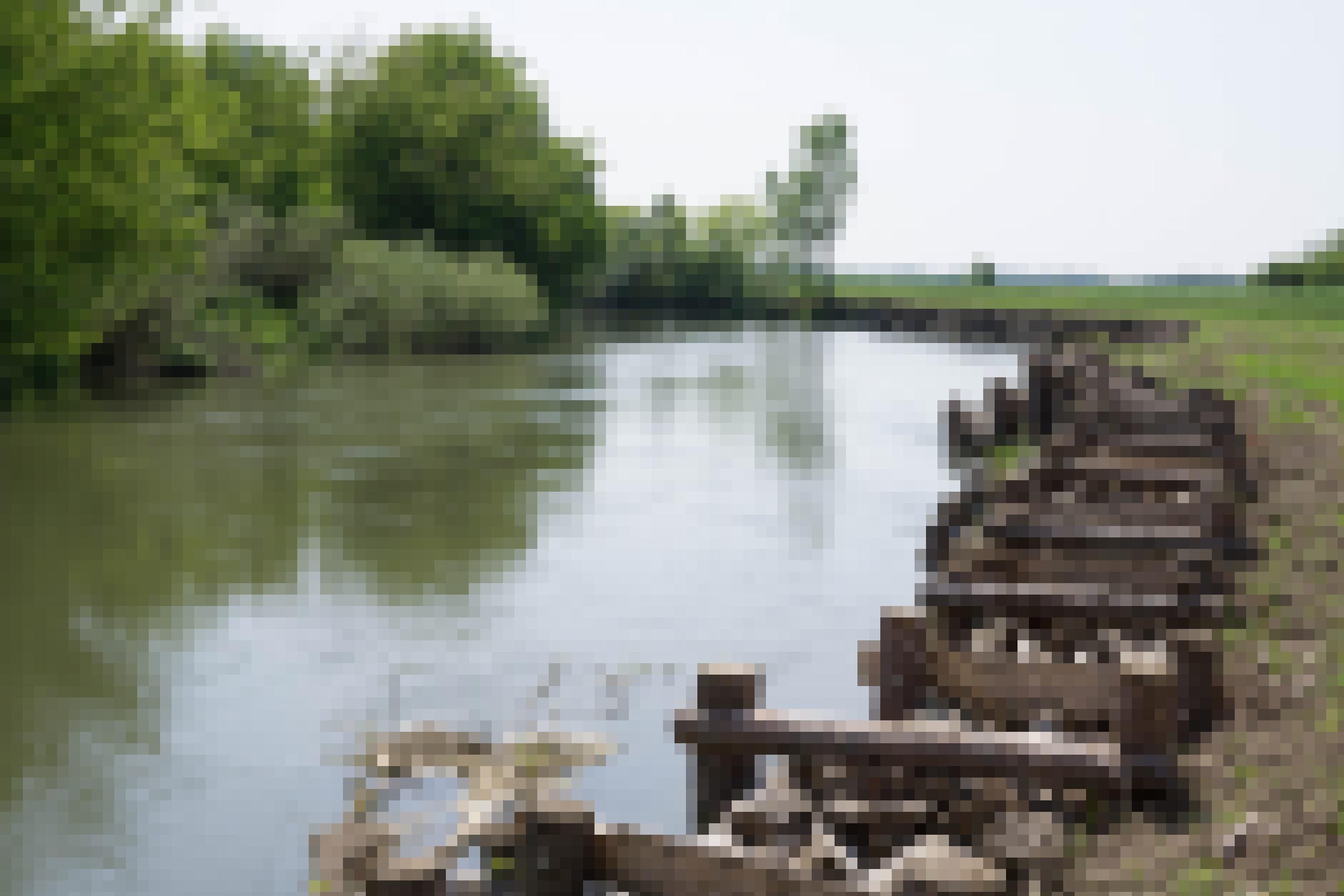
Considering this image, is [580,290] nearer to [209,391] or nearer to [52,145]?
[209,391]

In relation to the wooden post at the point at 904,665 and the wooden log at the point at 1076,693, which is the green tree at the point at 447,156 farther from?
the wooden log at the point at 1076,693

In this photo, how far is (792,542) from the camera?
1734 centimetres

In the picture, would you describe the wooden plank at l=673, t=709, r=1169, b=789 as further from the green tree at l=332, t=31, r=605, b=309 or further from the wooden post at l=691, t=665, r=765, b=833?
the green tree at l=332, t=31, r=605, b=309

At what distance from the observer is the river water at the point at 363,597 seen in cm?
895

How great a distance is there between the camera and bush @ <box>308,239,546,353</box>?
5038 centimetres

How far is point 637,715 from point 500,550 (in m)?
6.85

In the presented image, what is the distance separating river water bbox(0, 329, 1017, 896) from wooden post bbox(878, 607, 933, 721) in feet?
6.59

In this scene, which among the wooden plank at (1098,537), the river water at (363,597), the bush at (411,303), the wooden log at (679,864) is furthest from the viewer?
the bush at (411,303)

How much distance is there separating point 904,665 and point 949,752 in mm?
976

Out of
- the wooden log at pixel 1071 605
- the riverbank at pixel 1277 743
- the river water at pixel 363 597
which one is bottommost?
the river water at pixel 363 597

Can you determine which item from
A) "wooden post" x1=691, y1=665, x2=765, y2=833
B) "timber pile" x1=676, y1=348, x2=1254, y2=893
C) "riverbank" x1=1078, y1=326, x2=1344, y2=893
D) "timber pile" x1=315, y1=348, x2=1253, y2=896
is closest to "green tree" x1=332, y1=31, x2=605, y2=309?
"riverbank" x1=1078, y1=326, x2=1344, y2=893

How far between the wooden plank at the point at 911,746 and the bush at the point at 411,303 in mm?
45274

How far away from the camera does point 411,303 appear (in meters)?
52.4

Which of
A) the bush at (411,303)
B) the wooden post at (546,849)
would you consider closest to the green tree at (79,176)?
the bush at (411,303)
